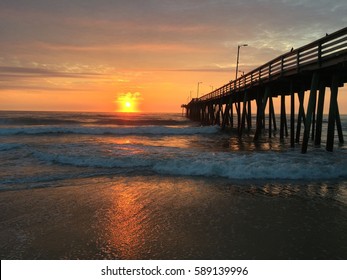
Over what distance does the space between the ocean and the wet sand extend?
0.05 feet

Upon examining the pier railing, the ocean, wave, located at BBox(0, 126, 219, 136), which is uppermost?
the pier railing

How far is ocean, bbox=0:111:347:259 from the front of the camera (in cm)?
470

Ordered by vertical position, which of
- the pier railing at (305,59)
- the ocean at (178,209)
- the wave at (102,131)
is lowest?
the wave at (102,131)

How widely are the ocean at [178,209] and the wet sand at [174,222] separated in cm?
2

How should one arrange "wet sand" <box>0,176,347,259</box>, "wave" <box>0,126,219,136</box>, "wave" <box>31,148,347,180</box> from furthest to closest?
"wave" <box>0,126,219,136</box> → "wave" <box>31,148,347,180</box> → "wet sand" <box>0,176,347,259</box>

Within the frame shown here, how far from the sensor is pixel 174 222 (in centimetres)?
582

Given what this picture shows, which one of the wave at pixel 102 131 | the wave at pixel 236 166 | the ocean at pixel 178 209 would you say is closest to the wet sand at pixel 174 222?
the ocean at pixel 178 209

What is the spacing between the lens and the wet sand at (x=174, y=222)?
4.61 metres

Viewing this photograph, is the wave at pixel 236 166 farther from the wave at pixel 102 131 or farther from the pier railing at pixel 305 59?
the wave at pixel 102 131

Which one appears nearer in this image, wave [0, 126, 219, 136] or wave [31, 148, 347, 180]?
wave [31, 148, 347, 180]

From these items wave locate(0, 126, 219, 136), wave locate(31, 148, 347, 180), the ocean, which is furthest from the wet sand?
wave locate(0, 126, 219, 136)

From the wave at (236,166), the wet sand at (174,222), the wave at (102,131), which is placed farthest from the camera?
the wave at (102,131)

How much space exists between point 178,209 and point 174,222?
0.80m

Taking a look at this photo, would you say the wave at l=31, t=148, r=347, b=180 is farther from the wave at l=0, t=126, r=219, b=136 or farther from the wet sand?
the wave at l=0, t=126, r=219, b=136
